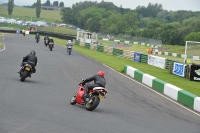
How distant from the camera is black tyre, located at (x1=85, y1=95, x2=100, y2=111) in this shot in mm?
12960

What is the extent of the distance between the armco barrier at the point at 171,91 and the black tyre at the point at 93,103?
4837mm

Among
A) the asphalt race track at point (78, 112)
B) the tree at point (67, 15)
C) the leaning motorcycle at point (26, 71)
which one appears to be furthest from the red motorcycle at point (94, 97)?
the tree at point (67, 15)

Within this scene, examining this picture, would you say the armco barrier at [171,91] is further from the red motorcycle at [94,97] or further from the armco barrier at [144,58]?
the armco barrier at [144,58]

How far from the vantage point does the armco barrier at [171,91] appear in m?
16.8

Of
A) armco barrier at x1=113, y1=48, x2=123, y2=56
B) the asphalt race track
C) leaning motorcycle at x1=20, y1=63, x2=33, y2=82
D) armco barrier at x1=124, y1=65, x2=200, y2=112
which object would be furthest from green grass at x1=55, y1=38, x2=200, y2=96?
armco barrier at x1=113, y1=48, x2=123, y2=56

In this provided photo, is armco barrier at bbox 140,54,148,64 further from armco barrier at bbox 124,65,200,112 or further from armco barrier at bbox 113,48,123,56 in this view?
armco barrier at bbox 124,65,200,112

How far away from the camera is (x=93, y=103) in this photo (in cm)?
1300

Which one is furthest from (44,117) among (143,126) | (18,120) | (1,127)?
(143,126)

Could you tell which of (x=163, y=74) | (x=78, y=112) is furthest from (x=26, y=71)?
(x=163, y=74)

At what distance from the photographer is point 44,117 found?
11.0 metres

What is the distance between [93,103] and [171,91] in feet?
23.6

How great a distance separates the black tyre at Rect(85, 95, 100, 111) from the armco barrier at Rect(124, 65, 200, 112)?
15.9 ft

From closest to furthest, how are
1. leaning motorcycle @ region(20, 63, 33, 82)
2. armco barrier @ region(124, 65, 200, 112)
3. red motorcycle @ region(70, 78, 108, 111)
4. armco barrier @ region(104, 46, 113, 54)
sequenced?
red motorcycle @ region(70, 78, 108, 111) → armco barrier @ region(124, 65, 200, 112) → leaning motorcycle @ region(20, 63, 33, 82) → armco barrier @ region(104, 46, 113, 54)

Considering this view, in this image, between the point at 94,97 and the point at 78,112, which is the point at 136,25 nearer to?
the point at 94,97
